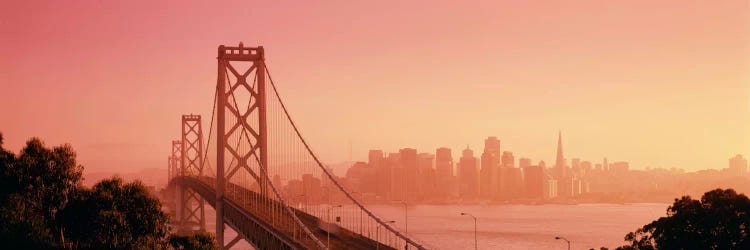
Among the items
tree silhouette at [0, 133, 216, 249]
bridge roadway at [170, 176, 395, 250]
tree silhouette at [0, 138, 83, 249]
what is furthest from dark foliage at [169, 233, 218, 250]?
tree silhouette at [0, 138, 83, 249]

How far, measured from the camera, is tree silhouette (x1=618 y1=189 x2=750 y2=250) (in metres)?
33.4

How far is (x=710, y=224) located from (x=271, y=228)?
66.8ft

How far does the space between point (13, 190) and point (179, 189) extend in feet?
240

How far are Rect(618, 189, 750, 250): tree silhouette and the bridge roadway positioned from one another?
1366 centimetres

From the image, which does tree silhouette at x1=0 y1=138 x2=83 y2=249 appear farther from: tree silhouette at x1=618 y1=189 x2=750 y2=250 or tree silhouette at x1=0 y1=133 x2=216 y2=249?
tree silhouette at x1=618 y1=189 x2=750 y2=250

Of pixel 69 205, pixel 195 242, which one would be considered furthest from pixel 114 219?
pixel 195 242

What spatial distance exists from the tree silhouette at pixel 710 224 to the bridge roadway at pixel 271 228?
44.8ft

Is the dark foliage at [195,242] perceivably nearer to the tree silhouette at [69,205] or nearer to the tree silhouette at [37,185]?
the tree silhouette at [69,205]

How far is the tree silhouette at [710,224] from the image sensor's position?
33.4 metres

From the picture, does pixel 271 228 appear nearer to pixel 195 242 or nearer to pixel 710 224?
pixel 195 242

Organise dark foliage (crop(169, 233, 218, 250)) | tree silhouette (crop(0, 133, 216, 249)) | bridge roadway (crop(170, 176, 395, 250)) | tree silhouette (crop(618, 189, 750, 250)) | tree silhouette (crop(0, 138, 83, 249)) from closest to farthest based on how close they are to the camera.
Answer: tree silhouette (crop(0, 138, 83, 249)) → tree silhouette (crop(0, 133, 216, 249)) → bridge roadway (crop(170, 176, 395, 250)) → tree silhouette (crop(618, 189, 750, 250)) → dark foliage (crop(169, 233, 218, 250))

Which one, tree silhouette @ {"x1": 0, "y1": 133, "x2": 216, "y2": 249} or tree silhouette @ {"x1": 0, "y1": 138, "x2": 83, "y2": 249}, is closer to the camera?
tree silhouette @ {"x1": 0, "y1": 138, "x2": 83, "y2": 249}

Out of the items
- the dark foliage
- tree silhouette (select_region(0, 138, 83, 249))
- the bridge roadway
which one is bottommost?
the dark foliage

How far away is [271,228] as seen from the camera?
32625 millimetres
